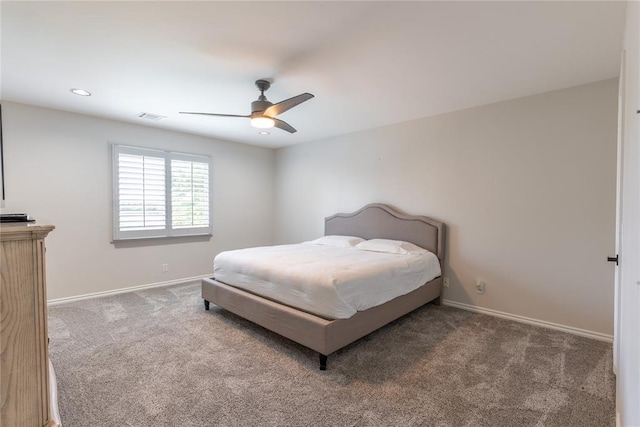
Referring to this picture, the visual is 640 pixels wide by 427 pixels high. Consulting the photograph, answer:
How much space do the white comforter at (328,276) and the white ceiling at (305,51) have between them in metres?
1.77

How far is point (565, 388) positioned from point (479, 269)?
1594mm

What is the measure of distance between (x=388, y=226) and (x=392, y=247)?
56 centimetres

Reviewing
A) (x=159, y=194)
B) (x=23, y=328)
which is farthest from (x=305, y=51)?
(x=159, y=194)

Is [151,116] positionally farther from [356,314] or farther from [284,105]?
[356,314]

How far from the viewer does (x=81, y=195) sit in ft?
12.6

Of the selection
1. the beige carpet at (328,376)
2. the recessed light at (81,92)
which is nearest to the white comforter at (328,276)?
the beige carpet at (328,376)

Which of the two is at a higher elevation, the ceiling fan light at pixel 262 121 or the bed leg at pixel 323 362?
the ceiling fan light at pixel 262 121

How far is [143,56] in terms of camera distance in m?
2.37

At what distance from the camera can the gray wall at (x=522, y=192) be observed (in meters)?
2.81

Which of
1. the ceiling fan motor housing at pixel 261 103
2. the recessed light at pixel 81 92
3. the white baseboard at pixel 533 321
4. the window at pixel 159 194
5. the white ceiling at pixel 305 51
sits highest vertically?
the white ceiling at pixel 305 51

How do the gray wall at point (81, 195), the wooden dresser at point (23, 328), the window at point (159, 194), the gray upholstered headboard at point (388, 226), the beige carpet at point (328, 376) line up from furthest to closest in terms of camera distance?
1. the window at point (159, 194)
2. the gray upholstered headboard at point (388, 226)
3. the gray wall at point (81, 195)
4. the beige carpet at point (328, 376)
5. the wooden dresser at point (23, 328)

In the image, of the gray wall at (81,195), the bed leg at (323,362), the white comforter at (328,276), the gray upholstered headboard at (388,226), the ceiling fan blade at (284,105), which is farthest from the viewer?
the gray upholstered headboard at (388,226)

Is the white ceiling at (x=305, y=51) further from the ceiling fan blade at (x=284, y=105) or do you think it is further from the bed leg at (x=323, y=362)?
the bed leg at (x=323, y=362)

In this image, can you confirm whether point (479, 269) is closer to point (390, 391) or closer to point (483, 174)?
point (483, 174)
